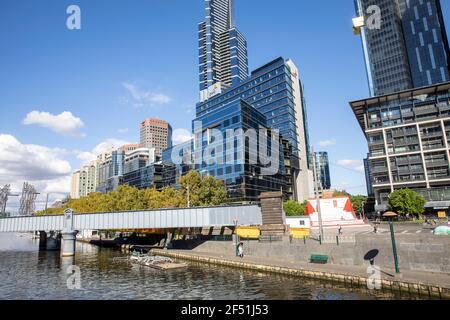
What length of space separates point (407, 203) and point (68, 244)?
→ 8338 cm

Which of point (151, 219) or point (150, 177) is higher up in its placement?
point (150, 177)

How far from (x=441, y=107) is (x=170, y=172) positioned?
10948 cm

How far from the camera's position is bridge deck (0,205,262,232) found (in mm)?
51556

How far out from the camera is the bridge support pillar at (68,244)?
202 ft

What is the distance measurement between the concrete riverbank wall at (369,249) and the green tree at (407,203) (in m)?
54.9

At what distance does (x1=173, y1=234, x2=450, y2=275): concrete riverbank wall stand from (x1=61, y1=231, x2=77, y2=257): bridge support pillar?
38287 millimetres

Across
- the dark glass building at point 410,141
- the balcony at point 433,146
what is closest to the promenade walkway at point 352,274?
the dark glass building at point 410,141

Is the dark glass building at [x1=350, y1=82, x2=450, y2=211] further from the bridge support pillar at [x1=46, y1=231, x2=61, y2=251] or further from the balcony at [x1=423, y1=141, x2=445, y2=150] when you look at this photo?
the bridge support pillar at [x1=46, y1=231, x2=61, y2=251]

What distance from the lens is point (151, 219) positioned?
59.0 metres

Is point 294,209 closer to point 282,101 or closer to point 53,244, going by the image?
point 53,244

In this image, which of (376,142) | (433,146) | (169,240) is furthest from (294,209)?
(433,146)

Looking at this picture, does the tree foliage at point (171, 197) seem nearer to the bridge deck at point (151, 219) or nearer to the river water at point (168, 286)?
the bridge deck at point (151, 219)
